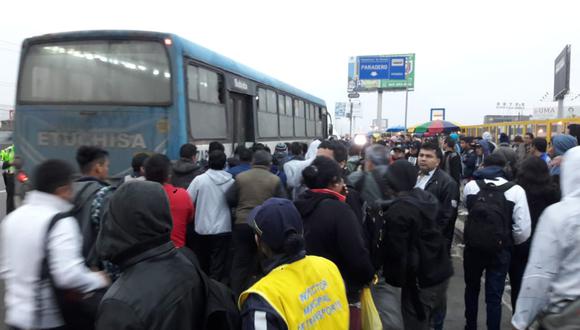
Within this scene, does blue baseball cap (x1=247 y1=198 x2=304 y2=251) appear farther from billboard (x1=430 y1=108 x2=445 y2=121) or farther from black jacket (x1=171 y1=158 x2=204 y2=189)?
billboard (x1=430 y1=108 x2=445 y2=121)

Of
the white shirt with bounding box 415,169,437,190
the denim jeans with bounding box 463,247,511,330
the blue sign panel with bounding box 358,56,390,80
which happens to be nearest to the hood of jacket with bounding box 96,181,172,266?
the denim jeans with bounding box 463,247,511,330

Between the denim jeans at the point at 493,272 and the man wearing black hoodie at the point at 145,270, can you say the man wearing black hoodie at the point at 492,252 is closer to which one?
the denim jeans at the point at 493,272

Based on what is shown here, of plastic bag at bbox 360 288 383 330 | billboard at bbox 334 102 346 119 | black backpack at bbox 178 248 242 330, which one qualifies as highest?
billboard at bbox 334 102 346 119

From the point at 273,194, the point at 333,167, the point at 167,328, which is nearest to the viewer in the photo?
the point at 167,328

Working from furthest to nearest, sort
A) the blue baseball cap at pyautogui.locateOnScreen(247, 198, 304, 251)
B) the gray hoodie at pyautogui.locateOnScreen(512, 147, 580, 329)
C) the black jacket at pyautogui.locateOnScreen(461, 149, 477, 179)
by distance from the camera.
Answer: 1. the black jacket at pyautogui.locateOnScreen(461, 149, 477, 179)
2. the gray hoodie at pyautogui.locateOnScreen(512, 147, 580, 329)
3. the blue baseball cap at pyautogui.locateOnScreen(247, 198, 304, 251)

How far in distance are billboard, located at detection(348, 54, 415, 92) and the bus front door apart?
29.0 meters

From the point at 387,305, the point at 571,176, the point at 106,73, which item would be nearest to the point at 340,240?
the point at 387,305

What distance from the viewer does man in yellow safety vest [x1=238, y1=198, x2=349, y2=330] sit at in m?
1.80

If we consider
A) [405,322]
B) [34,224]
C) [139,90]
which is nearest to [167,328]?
[34,224]

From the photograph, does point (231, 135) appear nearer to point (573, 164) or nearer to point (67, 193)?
point (67, 193)

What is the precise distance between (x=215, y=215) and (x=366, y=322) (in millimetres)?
2494

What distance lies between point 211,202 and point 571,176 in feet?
11.7

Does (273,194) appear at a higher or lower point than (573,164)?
lower

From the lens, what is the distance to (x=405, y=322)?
12.4ft
